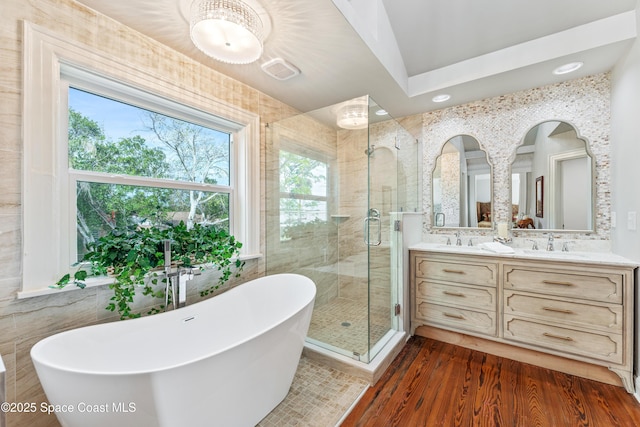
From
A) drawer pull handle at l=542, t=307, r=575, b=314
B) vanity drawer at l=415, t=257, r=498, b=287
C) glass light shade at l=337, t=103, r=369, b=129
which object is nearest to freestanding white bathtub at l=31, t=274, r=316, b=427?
vanity drawer at l=415, t=257, r=498, b=287

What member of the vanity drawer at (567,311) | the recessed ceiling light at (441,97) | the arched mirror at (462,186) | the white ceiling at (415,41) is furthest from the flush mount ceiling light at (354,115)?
the vanity drawer at (567,311)

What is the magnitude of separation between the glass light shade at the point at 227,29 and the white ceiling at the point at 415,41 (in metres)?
0.18

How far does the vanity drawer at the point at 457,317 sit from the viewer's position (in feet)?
7.25

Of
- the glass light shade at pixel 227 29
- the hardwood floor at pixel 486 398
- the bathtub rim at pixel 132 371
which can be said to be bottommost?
the hardwood floor at pixel 486 398

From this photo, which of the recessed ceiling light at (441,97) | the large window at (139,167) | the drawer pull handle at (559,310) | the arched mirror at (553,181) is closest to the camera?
the large window at (139,167)

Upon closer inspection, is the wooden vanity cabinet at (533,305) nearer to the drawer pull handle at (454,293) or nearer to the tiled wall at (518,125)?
the drawer pull handle at (454,293)

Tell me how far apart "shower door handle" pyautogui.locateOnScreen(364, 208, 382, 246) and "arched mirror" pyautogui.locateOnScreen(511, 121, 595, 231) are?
1369mm

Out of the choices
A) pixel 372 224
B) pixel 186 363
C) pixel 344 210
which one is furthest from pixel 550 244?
pixel 186 363

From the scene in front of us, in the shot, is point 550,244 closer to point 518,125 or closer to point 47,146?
point 518,125

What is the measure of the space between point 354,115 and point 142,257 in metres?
1.93

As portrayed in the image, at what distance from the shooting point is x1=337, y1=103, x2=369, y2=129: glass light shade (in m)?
2.19

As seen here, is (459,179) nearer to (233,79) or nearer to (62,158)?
(233,79)

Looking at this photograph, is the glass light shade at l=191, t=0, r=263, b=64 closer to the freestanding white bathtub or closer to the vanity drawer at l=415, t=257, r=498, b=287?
the freestanding white bathtub

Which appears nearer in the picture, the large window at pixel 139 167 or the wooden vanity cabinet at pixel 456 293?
the large window at pixel 139 167
